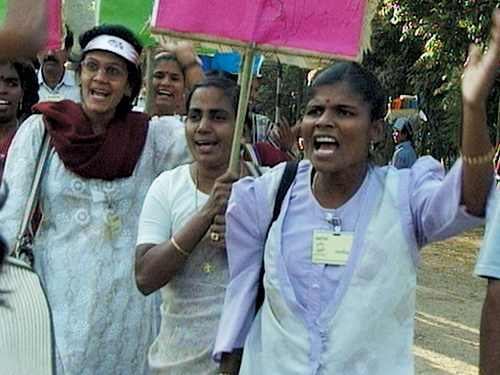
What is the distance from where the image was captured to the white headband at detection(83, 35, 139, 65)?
420 centimetres

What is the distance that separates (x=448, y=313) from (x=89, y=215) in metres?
6.03

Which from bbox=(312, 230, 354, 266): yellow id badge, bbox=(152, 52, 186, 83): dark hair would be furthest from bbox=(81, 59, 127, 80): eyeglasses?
bbox=(312, 230, 354, 266): yellow id badge

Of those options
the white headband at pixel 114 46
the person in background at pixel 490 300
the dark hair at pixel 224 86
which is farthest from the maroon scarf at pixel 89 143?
the person in background at pixel 490 300

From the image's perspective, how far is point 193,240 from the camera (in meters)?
3.59

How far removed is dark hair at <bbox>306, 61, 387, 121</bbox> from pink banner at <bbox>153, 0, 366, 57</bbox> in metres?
0.41

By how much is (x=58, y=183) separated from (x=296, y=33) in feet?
3.49

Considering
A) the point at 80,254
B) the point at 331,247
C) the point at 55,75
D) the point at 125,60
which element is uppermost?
the point at 125,60

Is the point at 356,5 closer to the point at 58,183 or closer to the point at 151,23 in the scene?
the point at 151,23

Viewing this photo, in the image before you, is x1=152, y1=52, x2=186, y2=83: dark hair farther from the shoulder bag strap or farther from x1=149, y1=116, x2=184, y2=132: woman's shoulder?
the shoulder bag strap

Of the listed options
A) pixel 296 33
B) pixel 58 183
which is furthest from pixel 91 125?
pixel 296 33

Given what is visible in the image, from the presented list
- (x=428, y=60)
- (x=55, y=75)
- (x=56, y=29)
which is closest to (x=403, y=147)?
(x=428, y=60)

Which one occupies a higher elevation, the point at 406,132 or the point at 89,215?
the point at 406,132

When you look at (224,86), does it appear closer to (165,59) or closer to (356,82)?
(356,82)

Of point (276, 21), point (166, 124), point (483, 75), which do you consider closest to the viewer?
point (483, 75)
